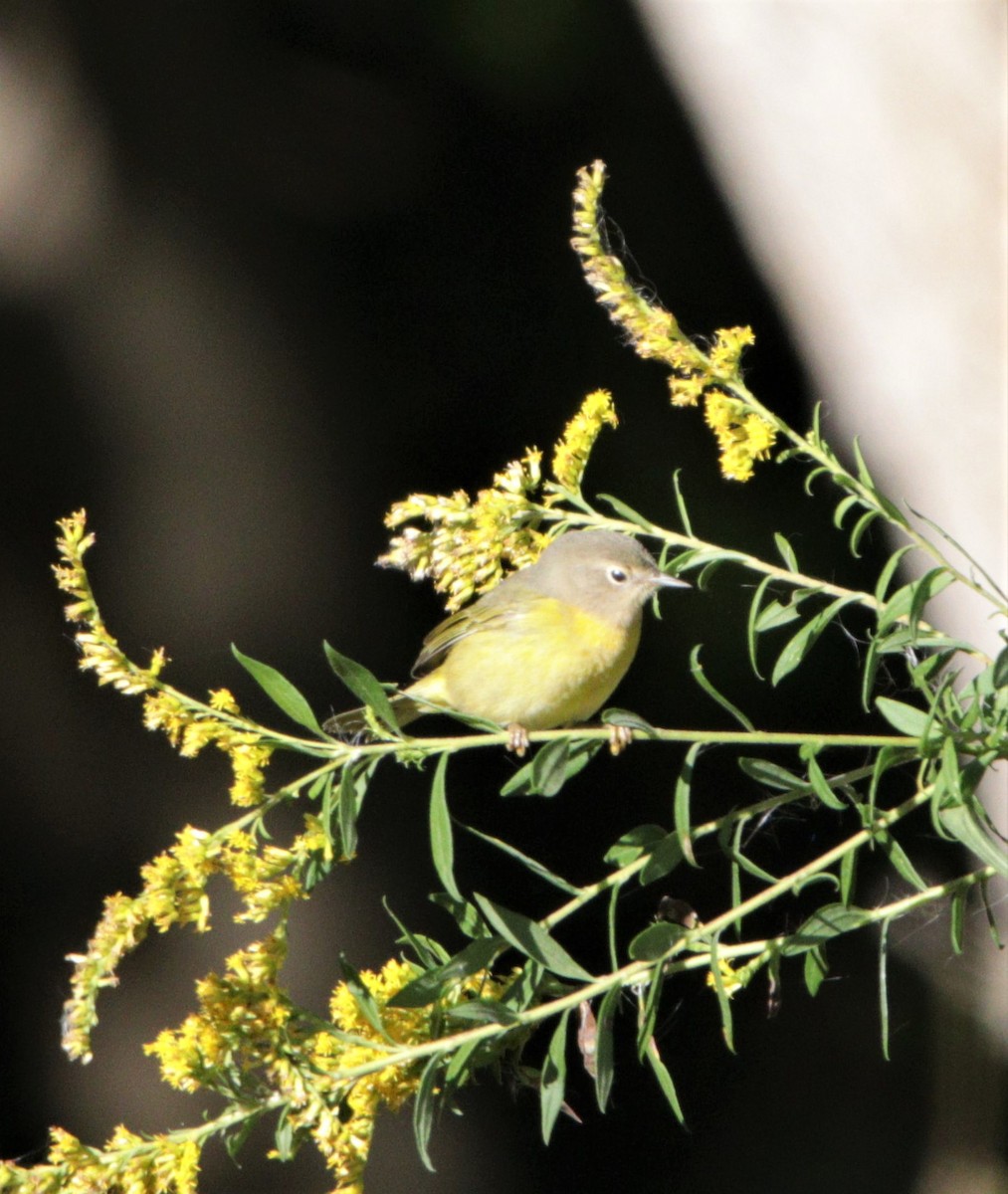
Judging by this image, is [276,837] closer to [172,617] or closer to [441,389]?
[172,617]

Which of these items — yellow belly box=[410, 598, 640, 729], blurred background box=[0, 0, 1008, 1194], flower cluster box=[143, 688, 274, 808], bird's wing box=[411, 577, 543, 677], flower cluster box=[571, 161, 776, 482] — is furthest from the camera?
blurred background box=[0, 0, 1008, 1194]

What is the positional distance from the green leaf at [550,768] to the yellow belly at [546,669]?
3.34 feet

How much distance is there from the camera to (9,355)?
155 inches

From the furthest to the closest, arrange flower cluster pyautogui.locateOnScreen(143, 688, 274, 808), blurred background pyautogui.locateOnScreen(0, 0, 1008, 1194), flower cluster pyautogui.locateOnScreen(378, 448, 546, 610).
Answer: blurred background pyautogui.locateOnScreen(0, 0, 1008, 1194)
flower cluster pyautogui.locateOnScreen(378, 448, 546, 610)
flower cluster pyautogui.locateOnScreen(143, 688, 274, 808)

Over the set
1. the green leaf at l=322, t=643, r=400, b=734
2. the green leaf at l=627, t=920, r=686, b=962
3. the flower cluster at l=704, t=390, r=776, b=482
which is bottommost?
the green leaf at l=627, t=920, r=686, b=962

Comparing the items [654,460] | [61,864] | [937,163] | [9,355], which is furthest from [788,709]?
[9,355]

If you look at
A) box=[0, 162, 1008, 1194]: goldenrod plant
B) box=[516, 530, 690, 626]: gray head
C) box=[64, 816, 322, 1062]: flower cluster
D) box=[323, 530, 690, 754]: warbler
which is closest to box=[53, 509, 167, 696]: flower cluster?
box=[0, 162, 1008, 1194]: goldenrod plant

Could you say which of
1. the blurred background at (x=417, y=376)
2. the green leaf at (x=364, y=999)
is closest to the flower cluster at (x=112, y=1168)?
the green leaf at (x=364, y=999)

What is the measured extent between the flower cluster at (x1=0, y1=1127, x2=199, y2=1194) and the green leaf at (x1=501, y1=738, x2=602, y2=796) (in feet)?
1.43

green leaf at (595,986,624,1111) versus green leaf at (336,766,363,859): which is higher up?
green leaf at (336,766,363,859)

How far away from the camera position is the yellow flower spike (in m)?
1.54

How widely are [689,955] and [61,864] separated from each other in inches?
113

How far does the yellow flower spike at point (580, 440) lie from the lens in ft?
5.06

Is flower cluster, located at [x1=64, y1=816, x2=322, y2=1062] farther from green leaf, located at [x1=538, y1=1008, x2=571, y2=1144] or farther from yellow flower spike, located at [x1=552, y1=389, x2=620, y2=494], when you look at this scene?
yellow flower spike, located at [x1=552, y1=389, x2=620, y2=494]
